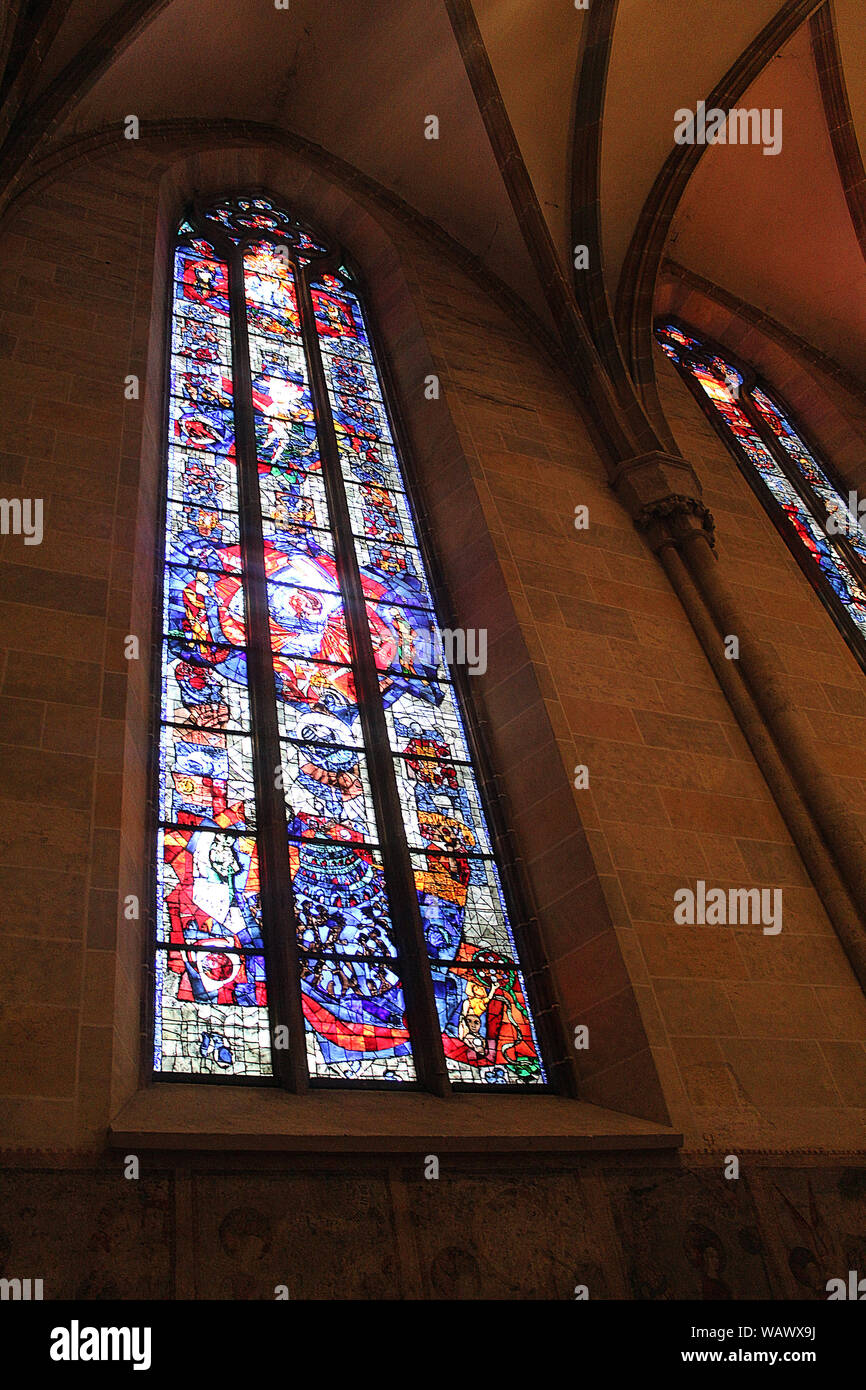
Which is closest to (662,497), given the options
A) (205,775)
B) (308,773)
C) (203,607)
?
(203,607)

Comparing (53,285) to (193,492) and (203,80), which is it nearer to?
(193,492)

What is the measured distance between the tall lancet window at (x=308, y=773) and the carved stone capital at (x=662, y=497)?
1.60 meters

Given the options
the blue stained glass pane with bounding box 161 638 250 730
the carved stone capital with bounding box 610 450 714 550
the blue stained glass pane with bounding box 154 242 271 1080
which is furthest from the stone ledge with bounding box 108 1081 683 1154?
the carved stone capital with bounding box 610 450 714 550

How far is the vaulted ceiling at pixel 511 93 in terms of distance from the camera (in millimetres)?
9227

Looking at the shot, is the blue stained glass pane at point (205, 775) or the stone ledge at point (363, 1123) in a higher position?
the blue stained glass pane at point (205, 775)

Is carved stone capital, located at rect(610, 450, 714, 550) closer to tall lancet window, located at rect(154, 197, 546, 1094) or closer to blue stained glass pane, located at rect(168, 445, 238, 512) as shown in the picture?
tall lancet window, located at rect(154, 197, 546, 1094)

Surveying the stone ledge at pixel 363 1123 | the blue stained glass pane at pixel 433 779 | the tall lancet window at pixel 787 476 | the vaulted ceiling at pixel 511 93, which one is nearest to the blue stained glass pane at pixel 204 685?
the blue stained glass pane at pixel 433 779

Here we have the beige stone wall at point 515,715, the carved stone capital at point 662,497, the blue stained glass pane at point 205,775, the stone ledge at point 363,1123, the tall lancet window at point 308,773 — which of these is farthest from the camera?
the carved stone capital at point 662,497

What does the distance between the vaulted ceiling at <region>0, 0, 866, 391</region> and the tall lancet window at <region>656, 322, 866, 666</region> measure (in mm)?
1312

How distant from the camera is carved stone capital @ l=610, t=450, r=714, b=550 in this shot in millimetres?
7750

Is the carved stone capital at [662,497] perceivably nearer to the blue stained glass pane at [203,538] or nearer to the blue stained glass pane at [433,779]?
the blue stained glass pane at [433,779]

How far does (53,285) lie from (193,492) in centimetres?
178

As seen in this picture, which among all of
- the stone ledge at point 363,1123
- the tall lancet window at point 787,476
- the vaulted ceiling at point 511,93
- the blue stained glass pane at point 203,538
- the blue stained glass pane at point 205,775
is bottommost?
the stone ledge at point 363,1123

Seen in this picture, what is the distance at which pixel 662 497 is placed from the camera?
7.81 metres
